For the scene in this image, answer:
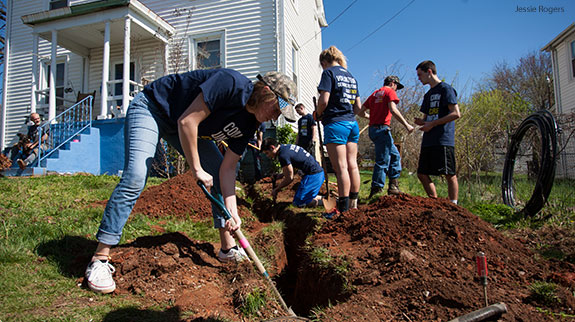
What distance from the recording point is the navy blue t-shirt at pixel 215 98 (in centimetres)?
226

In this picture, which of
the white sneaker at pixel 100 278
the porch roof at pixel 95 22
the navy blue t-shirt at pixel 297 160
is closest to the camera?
the white sneaker at pixel 100 278

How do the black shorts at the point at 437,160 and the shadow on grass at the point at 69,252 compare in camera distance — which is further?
the black shorts at the point at 437,160

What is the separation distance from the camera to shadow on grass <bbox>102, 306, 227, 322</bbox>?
195cm

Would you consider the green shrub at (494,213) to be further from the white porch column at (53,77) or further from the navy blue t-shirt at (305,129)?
the white porch column at (53,77)

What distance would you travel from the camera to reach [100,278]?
2225 millimetres

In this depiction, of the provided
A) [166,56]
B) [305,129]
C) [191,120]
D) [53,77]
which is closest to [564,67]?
[305,129]

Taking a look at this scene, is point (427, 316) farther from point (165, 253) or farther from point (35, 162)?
point (35, 162)

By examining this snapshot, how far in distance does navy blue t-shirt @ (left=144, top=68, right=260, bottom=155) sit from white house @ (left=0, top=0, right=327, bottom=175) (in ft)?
27.3

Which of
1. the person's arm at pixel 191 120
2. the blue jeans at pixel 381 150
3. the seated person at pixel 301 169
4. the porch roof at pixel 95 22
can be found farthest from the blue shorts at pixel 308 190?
the porch roof at pixel 95 22

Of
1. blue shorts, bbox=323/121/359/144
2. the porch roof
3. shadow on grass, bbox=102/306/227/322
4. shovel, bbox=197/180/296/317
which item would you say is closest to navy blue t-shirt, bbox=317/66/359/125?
blue shorts, bbox=323/121/359/144

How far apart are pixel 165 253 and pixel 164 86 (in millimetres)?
1290

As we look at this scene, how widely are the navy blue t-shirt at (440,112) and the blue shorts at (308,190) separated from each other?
5.53 ft

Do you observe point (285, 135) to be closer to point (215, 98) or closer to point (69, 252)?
point (69, 252)

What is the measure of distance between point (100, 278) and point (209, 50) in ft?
34.4
